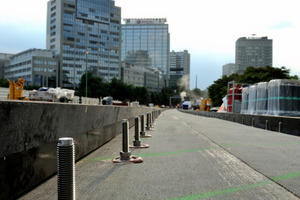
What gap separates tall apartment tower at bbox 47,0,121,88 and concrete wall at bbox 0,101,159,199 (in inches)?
5306

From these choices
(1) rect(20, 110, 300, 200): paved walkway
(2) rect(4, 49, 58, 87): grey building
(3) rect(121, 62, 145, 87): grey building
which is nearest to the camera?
(1) rect(20, 110, 300, 200): paved walkway

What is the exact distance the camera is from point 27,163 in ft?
14.4

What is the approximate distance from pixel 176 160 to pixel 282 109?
52.2 feet

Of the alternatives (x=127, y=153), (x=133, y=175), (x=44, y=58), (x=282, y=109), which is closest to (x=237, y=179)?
(x=133, y=175)

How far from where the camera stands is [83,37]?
154 metres

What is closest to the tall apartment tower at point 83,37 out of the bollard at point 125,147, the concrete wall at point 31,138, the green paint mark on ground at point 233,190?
the bollard at point 125,147

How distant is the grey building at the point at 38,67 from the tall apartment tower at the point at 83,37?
389 centimetres

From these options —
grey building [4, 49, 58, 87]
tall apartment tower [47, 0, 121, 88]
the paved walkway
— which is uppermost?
tall apartment tower [47, 0, 121, 88]

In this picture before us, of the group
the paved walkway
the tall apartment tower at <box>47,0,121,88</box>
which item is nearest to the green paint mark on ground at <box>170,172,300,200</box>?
the paved walkway

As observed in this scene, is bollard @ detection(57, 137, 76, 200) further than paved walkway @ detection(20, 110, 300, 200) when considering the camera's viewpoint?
No

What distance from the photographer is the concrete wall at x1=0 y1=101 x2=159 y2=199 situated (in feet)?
12.8

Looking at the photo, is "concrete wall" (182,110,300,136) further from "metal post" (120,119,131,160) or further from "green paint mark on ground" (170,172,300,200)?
"metal post" (120,119,131,160)

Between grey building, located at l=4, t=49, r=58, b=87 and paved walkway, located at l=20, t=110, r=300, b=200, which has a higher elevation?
grey building, located at l=4, t=49, r=58, b=87

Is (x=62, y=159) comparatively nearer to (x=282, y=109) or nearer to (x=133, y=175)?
(x=133, y=175)
